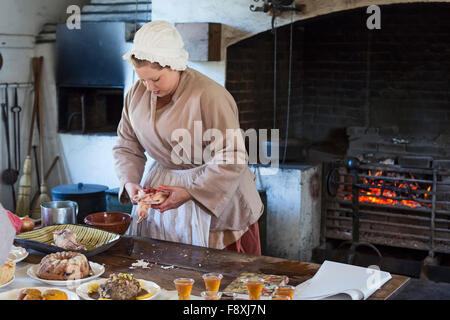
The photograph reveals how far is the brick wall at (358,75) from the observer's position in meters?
5.59

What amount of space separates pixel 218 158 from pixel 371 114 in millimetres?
3397

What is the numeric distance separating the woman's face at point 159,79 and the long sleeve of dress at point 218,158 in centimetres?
16

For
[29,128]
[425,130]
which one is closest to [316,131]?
[425,130]

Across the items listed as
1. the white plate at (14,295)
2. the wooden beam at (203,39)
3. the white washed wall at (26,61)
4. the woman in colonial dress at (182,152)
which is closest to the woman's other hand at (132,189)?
the woman in colonial dress at (182,152)

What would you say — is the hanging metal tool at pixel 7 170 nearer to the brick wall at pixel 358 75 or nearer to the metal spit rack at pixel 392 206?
the brick wall at pixel 358 75

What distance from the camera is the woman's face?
2.90 meters

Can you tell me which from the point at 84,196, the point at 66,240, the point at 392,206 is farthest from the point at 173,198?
the point at 392,206

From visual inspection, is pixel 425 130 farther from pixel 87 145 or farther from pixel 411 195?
pixel 87 145

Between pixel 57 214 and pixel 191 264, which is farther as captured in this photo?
pixel 57 214

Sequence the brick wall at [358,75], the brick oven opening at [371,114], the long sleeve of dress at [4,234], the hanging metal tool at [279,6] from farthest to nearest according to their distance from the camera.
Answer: the brick wall at [358,75] → the brick oven opening at [371,114] → the hanging metal tool at [279,6] → the long sleeve of dress at [4,234]

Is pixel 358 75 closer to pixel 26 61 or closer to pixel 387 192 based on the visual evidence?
pixel 387 192

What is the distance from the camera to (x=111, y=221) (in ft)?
10.1

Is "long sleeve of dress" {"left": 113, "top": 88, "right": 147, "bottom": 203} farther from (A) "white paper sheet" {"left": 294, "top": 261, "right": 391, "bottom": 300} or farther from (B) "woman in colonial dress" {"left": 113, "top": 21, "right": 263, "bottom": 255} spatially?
(A) "white paper sheet" {"left": 294, "top": 261, "right": 391, "bottom": 300}

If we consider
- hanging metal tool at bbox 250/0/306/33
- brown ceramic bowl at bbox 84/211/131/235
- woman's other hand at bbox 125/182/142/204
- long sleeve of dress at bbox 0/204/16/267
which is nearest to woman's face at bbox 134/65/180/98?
woman's other hand at bbox 125/182/142/204
